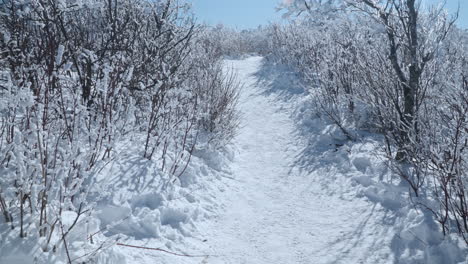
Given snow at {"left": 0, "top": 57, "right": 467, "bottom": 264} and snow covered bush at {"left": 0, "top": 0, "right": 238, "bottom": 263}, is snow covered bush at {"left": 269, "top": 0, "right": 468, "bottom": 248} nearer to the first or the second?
snow at {"left": 0, "top": 57, "right": 467, "bottom": 264}

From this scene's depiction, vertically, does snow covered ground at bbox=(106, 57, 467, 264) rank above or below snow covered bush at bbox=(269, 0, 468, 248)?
below

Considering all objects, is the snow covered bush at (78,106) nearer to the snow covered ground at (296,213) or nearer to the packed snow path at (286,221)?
the snow covered ground at (296,213)

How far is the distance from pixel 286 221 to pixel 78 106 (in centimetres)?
237

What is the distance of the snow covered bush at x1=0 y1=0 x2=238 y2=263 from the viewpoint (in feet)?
6.57

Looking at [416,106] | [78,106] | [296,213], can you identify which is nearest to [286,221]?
[296,213]

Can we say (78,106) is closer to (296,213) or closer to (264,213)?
(264,213)

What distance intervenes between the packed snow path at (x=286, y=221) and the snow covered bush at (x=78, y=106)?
2.73ft

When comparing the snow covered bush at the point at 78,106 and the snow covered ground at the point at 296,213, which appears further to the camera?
the snow covered ground at the point at 296,213

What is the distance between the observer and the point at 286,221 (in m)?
3.47

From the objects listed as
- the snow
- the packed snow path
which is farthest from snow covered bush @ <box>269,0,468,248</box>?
the packed snow path

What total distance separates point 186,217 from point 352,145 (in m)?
3.06

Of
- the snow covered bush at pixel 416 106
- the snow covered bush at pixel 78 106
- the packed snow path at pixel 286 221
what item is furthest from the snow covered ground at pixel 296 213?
the snow covered bush at pixel 78 106

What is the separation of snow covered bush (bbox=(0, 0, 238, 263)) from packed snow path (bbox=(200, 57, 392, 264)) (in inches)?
32.7

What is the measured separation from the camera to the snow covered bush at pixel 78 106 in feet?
6.57
